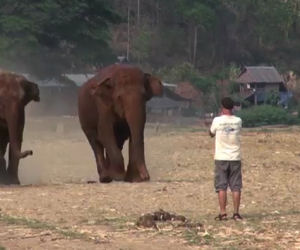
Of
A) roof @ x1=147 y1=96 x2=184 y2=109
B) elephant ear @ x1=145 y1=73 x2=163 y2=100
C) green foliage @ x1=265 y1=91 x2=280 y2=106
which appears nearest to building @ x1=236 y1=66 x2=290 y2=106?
green foliage @ x1=265 y1=91 x2=280 y2=106

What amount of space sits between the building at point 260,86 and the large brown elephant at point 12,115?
199 ft

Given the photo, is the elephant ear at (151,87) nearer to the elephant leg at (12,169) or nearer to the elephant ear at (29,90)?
the elephant ear at (29,90)

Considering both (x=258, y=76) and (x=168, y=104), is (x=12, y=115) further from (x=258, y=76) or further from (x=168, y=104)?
(x=258, y=76)

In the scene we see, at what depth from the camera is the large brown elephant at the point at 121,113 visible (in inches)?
764

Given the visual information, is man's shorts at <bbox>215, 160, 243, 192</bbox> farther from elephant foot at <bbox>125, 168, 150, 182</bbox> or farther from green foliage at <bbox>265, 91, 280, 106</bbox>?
green foliage at <bbox>265, 91, 280, 106</bbox>

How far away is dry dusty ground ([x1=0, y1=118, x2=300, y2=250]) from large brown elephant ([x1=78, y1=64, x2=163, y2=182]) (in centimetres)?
80

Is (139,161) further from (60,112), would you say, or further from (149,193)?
(60,112)

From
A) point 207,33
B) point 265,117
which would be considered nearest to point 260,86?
point 207,33

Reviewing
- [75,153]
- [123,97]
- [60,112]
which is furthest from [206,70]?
[123,97]

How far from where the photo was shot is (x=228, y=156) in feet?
43.4

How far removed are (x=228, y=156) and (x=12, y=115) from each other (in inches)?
297

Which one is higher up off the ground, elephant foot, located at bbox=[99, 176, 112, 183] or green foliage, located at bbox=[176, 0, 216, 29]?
green foliage, located at bbox=[176, 0, 216, 29]

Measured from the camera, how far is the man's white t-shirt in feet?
43.4

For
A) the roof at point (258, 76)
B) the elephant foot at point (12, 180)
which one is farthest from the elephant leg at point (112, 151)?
the roof at point (258, 76)
